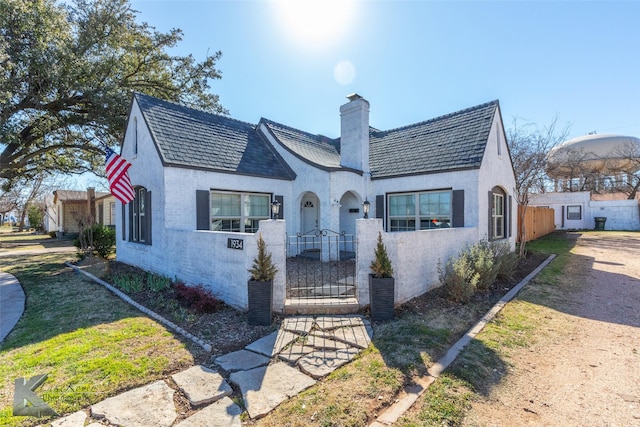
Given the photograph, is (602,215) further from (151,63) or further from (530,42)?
(151,63)

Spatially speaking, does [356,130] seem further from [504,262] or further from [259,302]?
[259,302]

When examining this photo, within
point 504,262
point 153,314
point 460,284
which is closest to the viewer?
point 153,314

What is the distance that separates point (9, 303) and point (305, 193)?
9.10 meters

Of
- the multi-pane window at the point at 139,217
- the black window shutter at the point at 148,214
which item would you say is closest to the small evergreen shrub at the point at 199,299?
the black window shutter at the point at 148,214

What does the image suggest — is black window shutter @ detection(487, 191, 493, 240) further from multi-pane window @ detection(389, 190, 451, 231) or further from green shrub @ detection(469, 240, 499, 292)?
green shrub @ detection(469, 240, 499, 292)

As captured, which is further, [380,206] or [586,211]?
[586,211]

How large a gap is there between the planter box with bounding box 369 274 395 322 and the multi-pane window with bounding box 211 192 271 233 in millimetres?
5987

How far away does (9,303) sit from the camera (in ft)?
23.4

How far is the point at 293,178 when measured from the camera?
11656mm

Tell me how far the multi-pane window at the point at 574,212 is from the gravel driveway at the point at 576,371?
24.4 m

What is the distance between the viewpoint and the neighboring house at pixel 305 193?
265 inches

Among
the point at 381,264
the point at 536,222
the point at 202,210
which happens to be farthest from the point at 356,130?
the point at 536,222

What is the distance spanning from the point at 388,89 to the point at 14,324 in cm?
1261

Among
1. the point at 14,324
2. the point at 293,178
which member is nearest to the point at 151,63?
the point at 293,178
